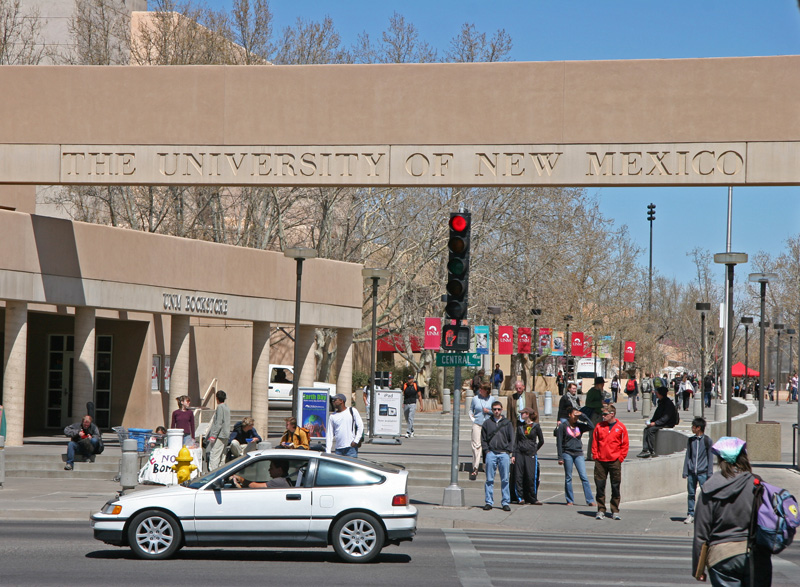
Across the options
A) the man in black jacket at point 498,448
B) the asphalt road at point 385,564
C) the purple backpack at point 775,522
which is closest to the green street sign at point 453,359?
the man in black jacket at point 498,448

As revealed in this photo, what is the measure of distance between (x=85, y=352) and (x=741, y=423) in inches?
750

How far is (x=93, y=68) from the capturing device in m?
21.8

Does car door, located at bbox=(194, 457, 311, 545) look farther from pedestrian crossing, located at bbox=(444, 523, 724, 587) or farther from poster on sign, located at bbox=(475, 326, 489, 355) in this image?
poster on sign, located at bbox=(475, 326, 489, 355)

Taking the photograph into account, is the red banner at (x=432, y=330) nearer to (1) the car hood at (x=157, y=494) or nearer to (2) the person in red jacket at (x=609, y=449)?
(2) the person in red jacket at (x=609, y=449)

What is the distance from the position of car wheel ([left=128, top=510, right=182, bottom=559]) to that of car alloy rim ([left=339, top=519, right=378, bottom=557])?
185 centimetres

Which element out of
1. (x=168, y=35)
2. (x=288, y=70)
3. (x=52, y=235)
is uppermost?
(x=168, y=35)

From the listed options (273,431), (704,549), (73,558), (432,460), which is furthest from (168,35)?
(704,549)

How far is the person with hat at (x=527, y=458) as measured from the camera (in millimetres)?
18094

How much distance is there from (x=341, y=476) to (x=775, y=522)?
20.1 ft

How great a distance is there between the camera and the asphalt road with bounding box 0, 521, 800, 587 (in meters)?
10.8

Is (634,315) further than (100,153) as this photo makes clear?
Yes

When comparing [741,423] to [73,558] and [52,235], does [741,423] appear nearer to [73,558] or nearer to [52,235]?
[52,235]

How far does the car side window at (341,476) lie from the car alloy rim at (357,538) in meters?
0.45

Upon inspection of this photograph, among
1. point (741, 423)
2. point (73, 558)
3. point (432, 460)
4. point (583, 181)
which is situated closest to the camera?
point (73, 558)
